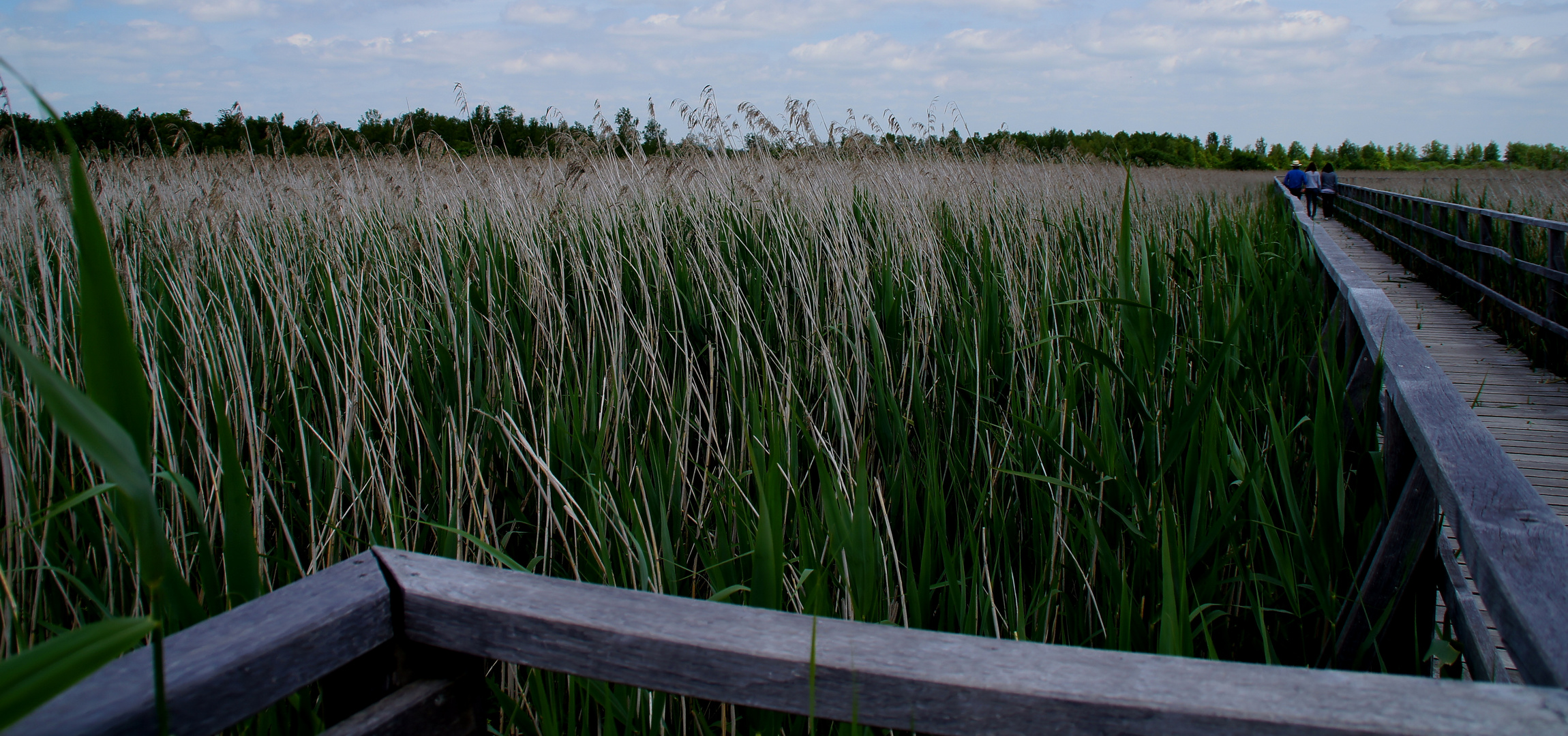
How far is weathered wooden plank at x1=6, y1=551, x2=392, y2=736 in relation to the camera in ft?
2.15

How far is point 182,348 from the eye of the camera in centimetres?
249

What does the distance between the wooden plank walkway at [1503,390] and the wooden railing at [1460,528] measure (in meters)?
0.29

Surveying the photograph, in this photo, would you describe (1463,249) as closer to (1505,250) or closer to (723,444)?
(1505,250)

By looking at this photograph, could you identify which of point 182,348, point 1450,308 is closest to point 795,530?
point 182,348

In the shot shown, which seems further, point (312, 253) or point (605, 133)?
point (605, 133)

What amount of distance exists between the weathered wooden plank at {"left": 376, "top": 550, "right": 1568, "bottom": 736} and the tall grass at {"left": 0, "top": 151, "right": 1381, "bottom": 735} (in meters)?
0.27

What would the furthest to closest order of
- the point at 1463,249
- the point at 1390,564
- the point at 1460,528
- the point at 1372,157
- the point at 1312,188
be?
the point at 1372,157
the point at 1312,188
the point at 1463,249
the point at 1390,564
the point at 1460,528

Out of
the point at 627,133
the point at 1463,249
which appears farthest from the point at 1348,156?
the point at 627,133

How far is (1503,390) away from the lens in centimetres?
412

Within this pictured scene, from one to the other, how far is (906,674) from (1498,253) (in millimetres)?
6804

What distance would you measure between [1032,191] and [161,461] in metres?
5.76

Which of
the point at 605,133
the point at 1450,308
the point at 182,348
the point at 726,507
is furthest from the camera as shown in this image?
the point at 1450,308

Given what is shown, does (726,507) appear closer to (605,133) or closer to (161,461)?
(161,461)

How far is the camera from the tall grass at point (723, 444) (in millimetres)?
1582
